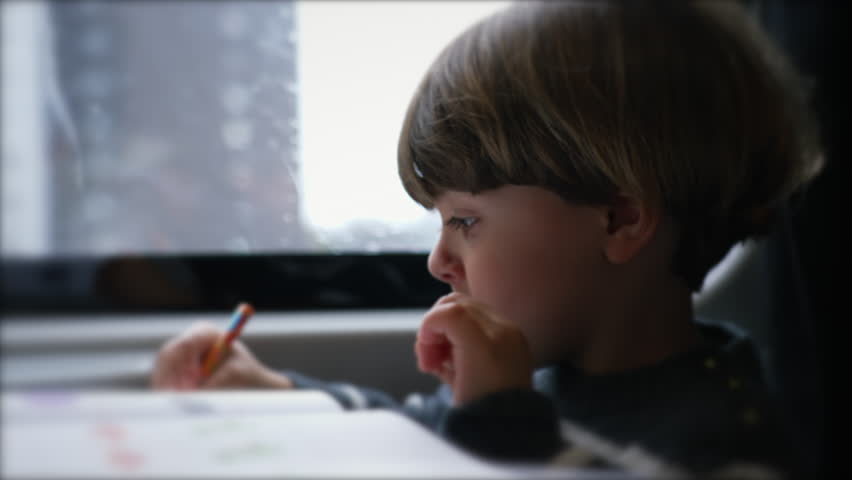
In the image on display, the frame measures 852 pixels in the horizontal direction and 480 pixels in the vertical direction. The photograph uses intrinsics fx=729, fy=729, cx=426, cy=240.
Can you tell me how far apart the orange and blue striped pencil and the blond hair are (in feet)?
0.35

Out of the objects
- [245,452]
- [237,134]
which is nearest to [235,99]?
[237,134]

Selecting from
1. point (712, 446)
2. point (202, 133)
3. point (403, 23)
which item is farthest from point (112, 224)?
point (712, 446)

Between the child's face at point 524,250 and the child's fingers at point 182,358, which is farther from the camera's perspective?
the child's face at point 524,250

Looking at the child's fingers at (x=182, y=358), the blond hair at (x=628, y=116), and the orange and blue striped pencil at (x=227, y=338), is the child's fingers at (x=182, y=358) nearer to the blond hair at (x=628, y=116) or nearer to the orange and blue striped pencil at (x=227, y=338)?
the orange and blue striped pencil at (x=227, y=338)

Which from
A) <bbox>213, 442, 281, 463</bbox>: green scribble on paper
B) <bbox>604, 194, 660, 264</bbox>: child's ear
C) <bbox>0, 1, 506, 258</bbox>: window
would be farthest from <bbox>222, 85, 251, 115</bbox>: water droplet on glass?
<bbox>604, 194, 660, 264</bbox>: child's ear

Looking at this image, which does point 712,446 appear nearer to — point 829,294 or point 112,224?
point 829,294

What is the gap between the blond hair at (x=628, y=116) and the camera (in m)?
0.33

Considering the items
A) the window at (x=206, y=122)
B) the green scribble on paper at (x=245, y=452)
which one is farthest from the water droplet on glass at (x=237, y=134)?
the green scribble on paper at (x=245, y=452)

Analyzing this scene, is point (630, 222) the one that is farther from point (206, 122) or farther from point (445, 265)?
point (206, 122)

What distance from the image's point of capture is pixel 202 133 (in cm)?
27

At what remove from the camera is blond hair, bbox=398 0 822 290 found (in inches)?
12.8

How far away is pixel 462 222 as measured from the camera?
1.39ft

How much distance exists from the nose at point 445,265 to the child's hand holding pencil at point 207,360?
10 cm

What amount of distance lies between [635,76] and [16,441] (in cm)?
29
